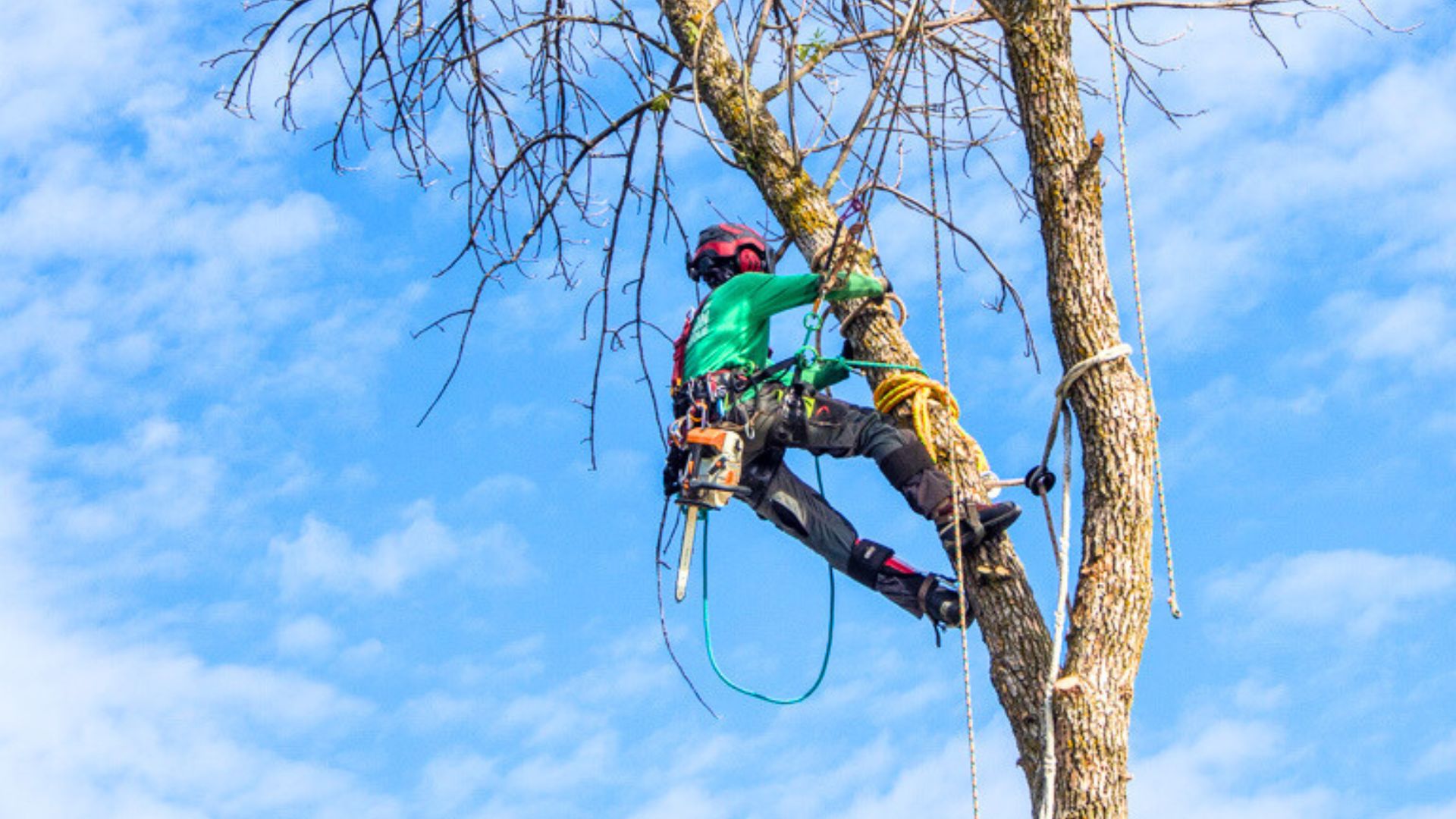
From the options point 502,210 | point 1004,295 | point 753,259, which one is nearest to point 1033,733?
→ point 753,259

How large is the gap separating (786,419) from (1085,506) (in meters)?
1.07

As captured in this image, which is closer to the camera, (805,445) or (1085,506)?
(1085,506)

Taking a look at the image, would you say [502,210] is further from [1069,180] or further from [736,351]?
[1069,180]

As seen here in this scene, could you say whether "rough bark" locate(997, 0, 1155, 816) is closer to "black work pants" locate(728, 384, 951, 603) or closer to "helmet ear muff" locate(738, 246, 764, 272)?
"black work pants" locate(728, 384, 951, 603)

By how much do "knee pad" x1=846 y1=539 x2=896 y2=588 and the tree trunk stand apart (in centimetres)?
38

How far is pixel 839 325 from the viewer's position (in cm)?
561

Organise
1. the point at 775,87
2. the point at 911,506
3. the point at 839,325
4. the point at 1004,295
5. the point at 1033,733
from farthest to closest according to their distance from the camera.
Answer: the point at 1004,295 < the point at 775,87 < the point at 839,325 < the point at 911,506 < the point at 1033,733

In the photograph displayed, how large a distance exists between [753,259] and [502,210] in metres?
1.44

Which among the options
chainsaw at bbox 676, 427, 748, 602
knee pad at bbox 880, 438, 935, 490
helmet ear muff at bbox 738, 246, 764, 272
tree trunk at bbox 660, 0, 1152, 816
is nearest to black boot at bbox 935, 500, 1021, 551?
tree trunk at bbox 660, 0, 1152, 816

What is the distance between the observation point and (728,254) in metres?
5.86

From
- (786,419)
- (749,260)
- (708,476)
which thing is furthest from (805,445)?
(749,260)

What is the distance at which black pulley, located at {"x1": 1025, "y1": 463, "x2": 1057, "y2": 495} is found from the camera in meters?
5.13

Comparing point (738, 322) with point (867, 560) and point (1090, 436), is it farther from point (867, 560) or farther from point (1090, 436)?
point (1090, 436)

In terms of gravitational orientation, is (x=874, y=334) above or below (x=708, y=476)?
above
